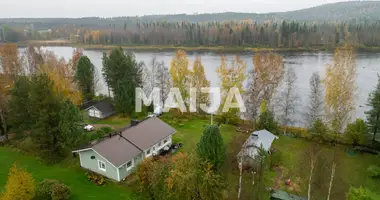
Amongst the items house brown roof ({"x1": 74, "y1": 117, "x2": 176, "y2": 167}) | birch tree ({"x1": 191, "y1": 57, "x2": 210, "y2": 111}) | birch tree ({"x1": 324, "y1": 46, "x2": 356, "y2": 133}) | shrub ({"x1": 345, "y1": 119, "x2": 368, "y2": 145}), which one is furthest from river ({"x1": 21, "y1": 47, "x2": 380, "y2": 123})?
house brown roof ({"x1": 74, "y1": 117, "x2": 176, "y2": 167})

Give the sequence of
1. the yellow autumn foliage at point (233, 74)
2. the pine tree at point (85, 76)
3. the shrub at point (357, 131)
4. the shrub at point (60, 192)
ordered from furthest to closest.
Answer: the pine tree at point (85, 76)
the yellow autumn foliage at point (233, 74)
the shrub at point (357, 131)
the shrub at point (60, 192)

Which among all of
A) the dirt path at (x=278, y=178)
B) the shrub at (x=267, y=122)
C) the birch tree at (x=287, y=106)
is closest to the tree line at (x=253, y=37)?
the birch tree at (x=287, y=106)

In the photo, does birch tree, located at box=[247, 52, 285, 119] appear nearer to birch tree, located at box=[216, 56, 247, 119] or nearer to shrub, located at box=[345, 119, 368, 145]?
birch tree, located at box=[216, 56, 247, 119]

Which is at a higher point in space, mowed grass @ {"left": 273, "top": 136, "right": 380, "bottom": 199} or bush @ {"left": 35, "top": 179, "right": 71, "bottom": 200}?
bush @ {"left": 35, "top": 179, "right": 71, "bottom": 200}

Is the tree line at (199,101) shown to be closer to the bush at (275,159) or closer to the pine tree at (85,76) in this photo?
the pine tree at (85,76)

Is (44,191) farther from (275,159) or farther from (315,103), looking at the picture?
(315,103)

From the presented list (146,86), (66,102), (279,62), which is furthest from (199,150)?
(146,86)

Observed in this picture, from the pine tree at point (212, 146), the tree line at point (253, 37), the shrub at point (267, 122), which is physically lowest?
the shrub at point (267, 122)
